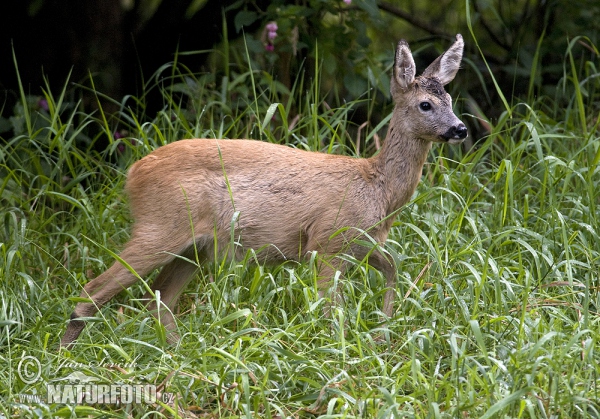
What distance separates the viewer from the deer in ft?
15.6

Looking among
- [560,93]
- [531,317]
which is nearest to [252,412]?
[531,317]

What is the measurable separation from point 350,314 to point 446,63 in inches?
65.9

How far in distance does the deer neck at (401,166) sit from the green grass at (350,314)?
203mm

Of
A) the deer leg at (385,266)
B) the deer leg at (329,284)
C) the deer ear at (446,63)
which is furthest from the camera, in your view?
the deer ear at (446,63)

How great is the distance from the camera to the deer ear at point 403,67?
5039 millimetres

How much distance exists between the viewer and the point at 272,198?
16.1 feet

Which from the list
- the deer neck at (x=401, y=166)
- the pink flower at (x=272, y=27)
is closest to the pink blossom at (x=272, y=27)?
the pink flower at (x=272, y=27)

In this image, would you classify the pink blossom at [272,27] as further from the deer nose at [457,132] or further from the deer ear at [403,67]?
the deer nose at [457,132]

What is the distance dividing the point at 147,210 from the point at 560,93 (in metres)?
3.67

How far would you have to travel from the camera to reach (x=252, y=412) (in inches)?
142

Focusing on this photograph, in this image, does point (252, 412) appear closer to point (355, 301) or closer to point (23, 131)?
point (355, 301)

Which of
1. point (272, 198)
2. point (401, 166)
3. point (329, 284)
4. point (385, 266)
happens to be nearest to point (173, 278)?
point (272, 198)

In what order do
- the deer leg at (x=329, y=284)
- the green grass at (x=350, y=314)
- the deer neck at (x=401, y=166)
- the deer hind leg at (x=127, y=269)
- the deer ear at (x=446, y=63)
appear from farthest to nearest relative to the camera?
the deer ear at (x=446, y=63) < the deer neck at (x=401, y=166) < the deer hind leg at (x=127, y=269) < the deer leg at (x=329, y=284) < the green grass at (x=350, y=314)

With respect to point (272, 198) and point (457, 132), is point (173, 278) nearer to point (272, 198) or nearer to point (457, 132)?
point (272, 198)
